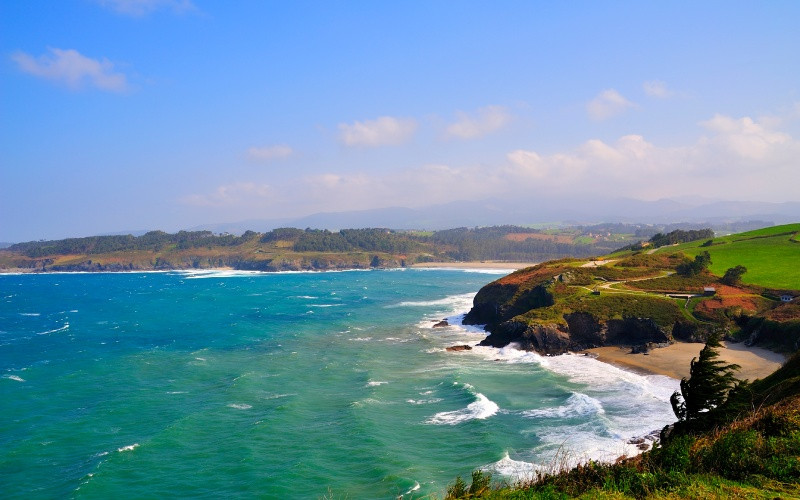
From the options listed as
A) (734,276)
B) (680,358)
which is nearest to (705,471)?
(680,358)

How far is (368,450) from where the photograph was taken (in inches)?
1421

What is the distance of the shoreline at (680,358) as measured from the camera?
165ft

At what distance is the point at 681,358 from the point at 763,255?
45.8 metres

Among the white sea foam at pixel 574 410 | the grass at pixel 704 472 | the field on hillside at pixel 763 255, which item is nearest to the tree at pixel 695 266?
the field on hillside at pixel 763 255

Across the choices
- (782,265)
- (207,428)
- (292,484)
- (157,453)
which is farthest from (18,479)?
(782,265)

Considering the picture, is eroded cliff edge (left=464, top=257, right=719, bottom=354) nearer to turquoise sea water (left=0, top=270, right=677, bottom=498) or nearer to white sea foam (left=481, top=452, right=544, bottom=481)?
turquoise sea water (left=0, top=270, right=677, bottom=498)

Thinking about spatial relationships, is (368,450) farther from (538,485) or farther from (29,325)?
(29,325)

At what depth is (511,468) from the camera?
3180cm

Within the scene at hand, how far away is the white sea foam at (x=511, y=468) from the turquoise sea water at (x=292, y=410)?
0.16 meters

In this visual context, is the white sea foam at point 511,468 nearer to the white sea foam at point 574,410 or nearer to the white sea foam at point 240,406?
the white sea foam at point 574,410

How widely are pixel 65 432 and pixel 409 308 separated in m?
71.6

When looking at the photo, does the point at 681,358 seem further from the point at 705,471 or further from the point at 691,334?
the point at 705,471

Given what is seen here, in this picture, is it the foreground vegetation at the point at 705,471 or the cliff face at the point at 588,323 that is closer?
the foreground vegetation at the point at 705,471

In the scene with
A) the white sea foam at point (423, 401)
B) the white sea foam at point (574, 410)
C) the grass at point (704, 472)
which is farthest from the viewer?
the white sea foam at point (423, 401)
